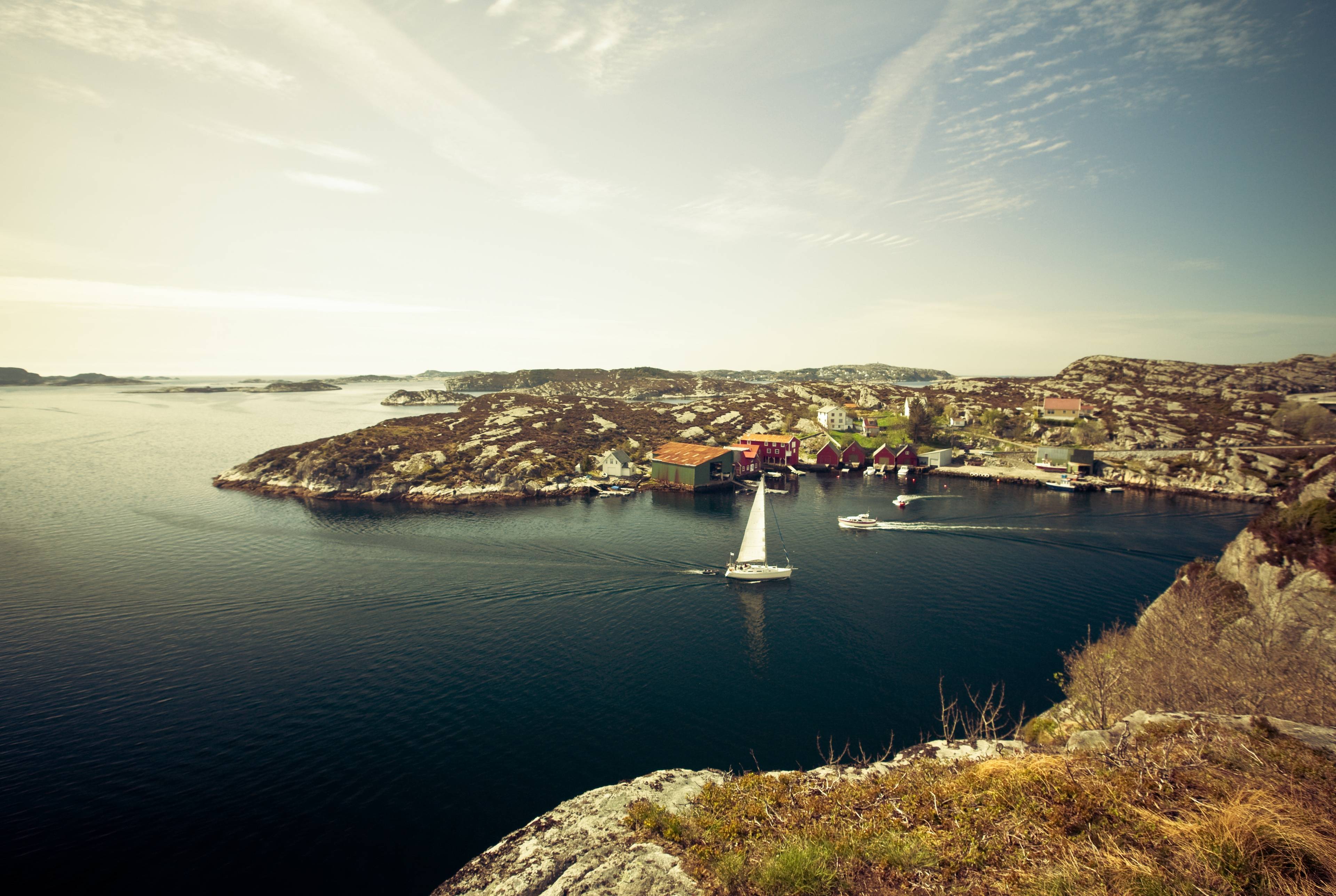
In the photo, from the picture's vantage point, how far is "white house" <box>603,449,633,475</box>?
310 ft

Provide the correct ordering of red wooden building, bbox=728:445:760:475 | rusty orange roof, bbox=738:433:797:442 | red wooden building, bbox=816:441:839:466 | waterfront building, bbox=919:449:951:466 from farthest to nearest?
rusty orange roof, bbox=738:433:797:442, red wooden building, bbox=816:441:839:466, waterfront building, bbox=919:449:951:466, red wooden building, bbox=728:445:760:475

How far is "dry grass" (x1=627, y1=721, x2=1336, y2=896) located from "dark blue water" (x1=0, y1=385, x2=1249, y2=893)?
507 inches

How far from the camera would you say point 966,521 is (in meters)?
70.6

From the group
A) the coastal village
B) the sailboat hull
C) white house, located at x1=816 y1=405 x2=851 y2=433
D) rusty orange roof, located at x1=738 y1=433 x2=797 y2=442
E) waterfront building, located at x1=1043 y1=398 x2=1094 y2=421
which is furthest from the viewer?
white house, located at x1=816 y1=405 x2=851 y2=433

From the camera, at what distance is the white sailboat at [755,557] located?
50688 mm

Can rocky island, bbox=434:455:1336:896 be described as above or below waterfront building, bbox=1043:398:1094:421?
below

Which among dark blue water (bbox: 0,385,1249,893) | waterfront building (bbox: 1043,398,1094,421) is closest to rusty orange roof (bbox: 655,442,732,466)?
dark blue water (bbox: 0,385,1249,893)

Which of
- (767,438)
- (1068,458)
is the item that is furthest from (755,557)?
(1068,458)

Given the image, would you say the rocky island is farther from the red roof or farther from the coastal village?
the red roof

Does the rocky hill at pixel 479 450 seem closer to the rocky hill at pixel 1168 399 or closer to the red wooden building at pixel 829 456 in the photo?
the red wooden building at pixel 829 456

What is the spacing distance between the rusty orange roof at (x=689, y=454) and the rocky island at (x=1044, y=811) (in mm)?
67537

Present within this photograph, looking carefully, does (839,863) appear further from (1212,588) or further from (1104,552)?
(1104,552)

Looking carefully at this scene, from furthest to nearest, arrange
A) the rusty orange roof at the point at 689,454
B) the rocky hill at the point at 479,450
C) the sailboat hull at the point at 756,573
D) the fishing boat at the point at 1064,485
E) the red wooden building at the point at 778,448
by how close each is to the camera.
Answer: the red wooden building at the point at 778,448, the rusty orange roof at the point at 689,454, the fishing boat at the point at 1064,485, the rocky hill at the point at 479,450, the sailboat hull at the point at 756,573

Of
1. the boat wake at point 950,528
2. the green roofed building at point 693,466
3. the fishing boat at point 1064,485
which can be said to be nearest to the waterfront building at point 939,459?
→ the fishing boat at point 1064,485
